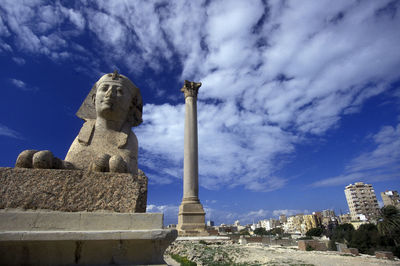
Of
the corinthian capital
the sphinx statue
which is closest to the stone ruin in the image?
the sphinx statue

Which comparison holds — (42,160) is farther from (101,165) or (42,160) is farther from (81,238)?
(81,238)

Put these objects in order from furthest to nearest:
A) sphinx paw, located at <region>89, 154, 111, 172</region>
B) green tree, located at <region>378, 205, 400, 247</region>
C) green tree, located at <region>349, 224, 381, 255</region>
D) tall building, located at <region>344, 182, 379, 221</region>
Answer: tall building, located at <region>344, 182, 379, 221</region>, green tree, located at <region>349, 224, 381, 255</region>, green tree, located at <region>378, 205, 400, 247</region>, sphinx paw, located at <region>89, 154, 111, 172</region>

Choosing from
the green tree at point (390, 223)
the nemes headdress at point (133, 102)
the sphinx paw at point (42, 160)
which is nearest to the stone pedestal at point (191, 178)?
the nemes headdress at point (133, 102)

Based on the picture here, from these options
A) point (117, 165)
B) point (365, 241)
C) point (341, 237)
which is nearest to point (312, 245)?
point (365, 241)

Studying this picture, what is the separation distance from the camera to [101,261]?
2338mm

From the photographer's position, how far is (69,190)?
2637 millimetres

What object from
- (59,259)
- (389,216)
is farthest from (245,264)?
(389,216)

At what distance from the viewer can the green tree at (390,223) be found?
72.8 feet

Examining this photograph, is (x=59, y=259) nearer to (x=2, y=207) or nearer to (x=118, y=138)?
(x=2, y=207)

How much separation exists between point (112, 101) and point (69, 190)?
1575 millimetres

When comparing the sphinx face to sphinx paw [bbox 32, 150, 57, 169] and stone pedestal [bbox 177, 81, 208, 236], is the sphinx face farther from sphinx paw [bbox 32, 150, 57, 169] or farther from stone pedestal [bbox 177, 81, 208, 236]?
stone pedestal [bbox 177, 81, 208, 236]

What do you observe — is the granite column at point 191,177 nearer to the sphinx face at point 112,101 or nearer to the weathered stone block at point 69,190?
the sphinx face at point 112,101

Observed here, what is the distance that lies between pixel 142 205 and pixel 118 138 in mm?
1292

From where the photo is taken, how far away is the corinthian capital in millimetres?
21203
